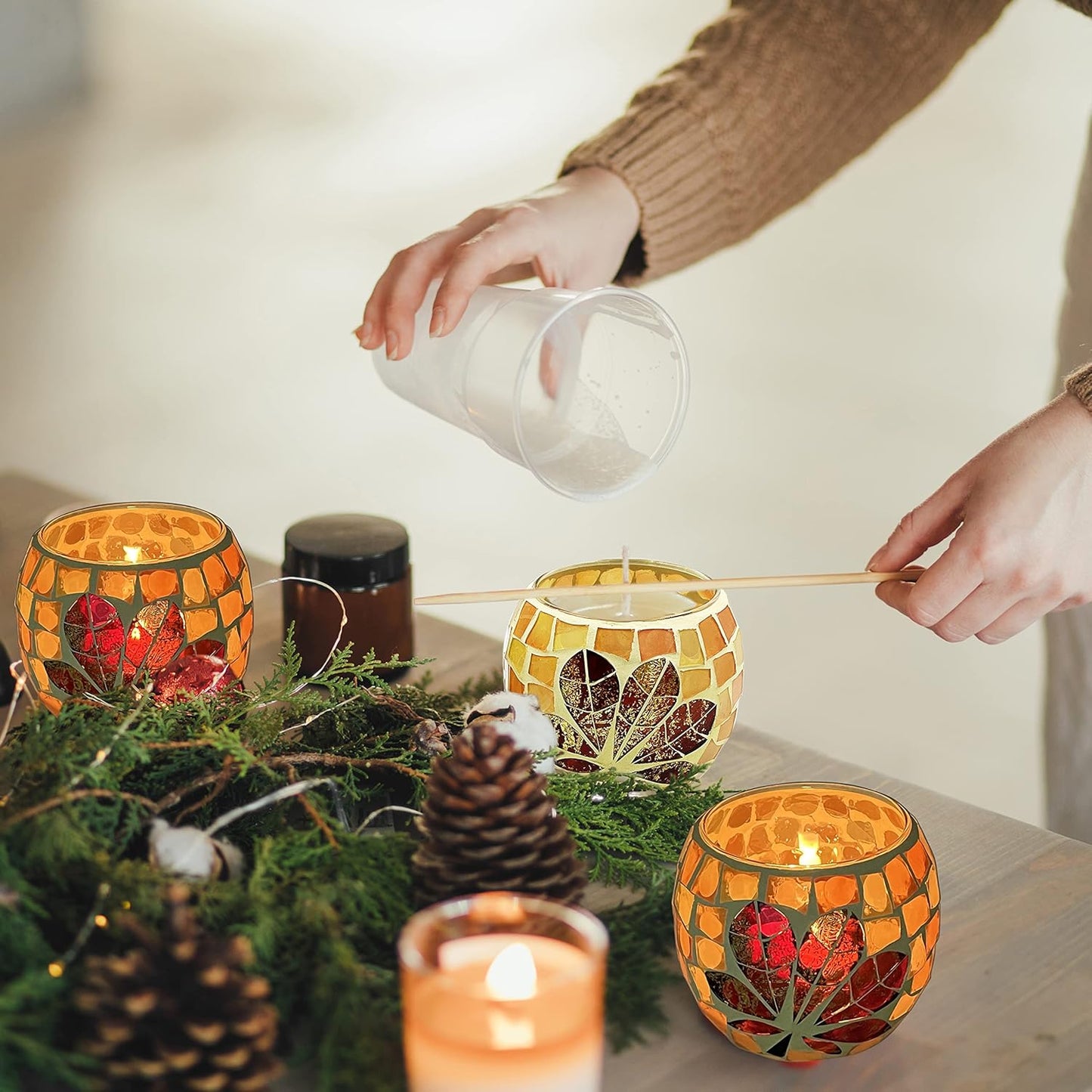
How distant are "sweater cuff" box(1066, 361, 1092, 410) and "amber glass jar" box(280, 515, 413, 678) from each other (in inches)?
16.5

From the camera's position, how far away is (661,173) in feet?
3.66

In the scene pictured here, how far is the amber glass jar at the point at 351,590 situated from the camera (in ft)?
3.02

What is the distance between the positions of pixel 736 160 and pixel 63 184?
135 inches

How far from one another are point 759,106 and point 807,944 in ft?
2.61

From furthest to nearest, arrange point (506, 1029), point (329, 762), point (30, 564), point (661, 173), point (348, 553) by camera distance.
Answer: point (661, 173) < point (348, 553) < point (30, 564) < point (329, 762) < point (506, 1029)

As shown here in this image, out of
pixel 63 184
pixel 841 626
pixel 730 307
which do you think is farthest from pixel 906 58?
pixel 63 184

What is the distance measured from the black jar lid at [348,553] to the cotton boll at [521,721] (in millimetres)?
214

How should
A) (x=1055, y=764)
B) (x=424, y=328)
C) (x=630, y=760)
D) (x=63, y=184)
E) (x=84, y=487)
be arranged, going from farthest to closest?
(x=63, y=184)
(x=84, y=487)
(x=1055, y=764)
(x=424, y=328)
(x=630, y=760)

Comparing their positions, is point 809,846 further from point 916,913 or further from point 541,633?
point 541,633

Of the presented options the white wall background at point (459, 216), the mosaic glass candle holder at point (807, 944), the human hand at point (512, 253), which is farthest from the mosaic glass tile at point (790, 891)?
the white wall background at point (459, 216)

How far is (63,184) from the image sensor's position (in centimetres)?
415

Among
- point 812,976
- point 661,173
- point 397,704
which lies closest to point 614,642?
point 397,704

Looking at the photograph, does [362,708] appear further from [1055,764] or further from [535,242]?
[1055,764]

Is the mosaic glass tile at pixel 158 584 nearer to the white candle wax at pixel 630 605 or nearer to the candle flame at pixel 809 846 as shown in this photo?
the white candle wax at pixel 630 605
